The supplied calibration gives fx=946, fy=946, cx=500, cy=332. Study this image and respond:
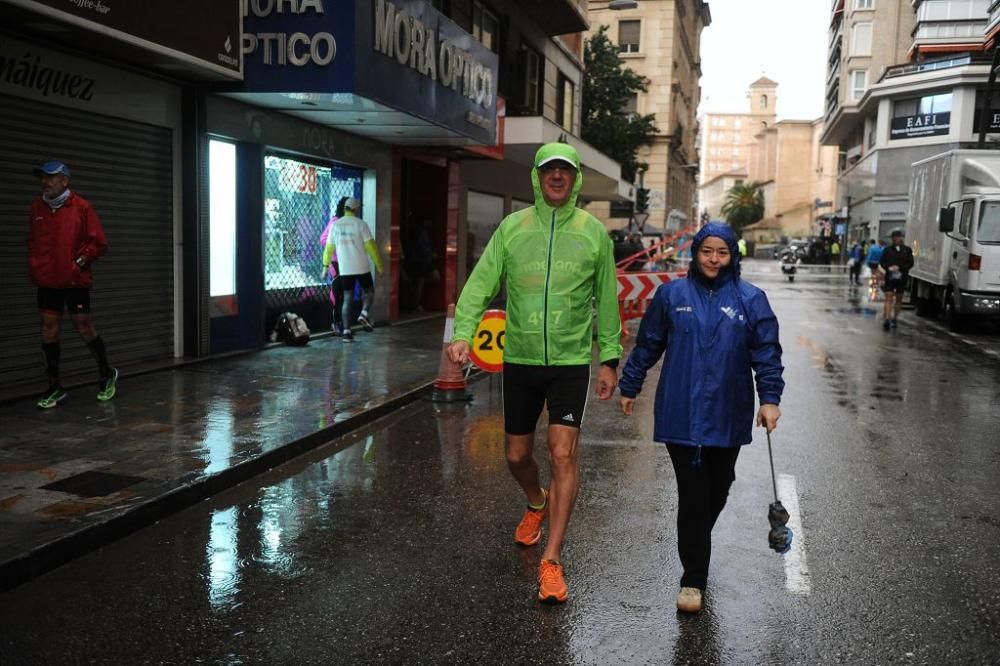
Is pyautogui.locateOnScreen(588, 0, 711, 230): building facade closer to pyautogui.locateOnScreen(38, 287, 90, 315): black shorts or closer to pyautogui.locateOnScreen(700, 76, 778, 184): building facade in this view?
pyautogui.locateOnScreen(38, 287, 90, 315): black shorts

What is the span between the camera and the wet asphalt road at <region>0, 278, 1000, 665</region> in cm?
372

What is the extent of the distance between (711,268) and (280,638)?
7.69 ft

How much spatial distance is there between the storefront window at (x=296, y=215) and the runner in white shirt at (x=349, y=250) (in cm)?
47

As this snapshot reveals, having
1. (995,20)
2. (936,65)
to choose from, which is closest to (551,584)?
(995,20)

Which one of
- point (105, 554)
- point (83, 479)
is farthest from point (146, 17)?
point (105, 554)

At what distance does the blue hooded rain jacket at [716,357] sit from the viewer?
4.03 m

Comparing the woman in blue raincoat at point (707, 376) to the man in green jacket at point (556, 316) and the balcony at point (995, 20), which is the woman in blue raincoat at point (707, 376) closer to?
the man in green jacket at point (556, 316)

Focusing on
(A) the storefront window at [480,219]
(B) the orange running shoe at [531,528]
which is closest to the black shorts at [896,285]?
(A) the storefront window at [480,219]

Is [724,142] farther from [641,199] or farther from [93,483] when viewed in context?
[93,483]

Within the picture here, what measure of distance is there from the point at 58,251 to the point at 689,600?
5792 mm

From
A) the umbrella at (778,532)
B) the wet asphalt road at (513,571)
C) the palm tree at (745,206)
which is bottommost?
the wet asphalt road at (513,571)

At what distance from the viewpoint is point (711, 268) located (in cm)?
407

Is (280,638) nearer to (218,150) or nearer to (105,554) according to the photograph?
(105,554)

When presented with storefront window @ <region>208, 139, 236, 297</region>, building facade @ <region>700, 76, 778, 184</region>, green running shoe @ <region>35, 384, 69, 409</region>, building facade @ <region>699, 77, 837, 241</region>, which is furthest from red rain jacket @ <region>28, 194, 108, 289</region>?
building facade @ <region>700, 76, 778, 184</region>
